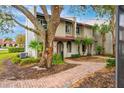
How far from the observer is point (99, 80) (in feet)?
42.7

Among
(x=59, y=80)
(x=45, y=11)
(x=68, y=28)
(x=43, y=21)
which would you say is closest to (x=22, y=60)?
(x=59, y=80)

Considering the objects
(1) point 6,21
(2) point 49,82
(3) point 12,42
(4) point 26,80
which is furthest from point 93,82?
(1) point 6,21

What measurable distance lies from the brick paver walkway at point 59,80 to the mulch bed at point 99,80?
28cm

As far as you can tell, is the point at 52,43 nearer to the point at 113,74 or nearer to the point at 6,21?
the point at 6,21

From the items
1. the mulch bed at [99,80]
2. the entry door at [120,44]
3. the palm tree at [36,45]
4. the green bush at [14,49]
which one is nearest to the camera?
the entry door at [120,44]

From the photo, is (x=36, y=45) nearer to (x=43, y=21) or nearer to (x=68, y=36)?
(x=43, y=21)

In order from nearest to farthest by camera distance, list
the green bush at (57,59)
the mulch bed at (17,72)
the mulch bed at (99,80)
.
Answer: the mulch bed at (99,80) → the mulch bed at (17,72) → the green bush at (57,59)

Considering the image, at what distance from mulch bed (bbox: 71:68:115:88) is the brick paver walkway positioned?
0.92 feet

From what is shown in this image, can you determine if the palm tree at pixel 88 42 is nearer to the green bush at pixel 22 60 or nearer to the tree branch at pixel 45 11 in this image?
the tree branch at pixel 45 11

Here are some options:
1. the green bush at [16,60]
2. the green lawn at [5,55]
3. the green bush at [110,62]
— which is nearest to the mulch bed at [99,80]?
the green bush at [110,62]

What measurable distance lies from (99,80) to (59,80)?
1.68 meters

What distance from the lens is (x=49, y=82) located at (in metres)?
13.0

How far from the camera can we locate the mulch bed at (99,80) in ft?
41.7
